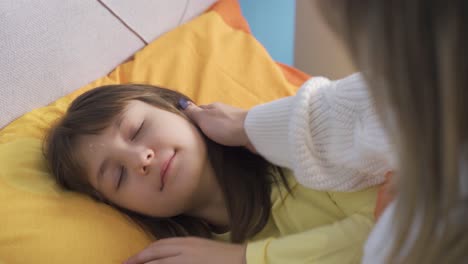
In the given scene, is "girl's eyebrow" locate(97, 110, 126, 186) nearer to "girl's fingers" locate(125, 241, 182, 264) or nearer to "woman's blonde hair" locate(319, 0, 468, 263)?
"girl's fingers" locate(125, 241, 182, 264)

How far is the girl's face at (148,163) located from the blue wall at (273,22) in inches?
31.1

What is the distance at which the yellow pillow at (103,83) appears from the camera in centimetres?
84

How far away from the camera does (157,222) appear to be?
98cm

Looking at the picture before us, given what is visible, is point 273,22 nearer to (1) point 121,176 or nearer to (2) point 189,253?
(1) point 121,176

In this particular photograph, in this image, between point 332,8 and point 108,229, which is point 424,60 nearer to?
point 332,8

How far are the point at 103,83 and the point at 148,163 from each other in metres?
0.36

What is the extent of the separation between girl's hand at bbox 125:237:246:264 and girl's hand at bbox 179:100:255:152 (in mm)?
188

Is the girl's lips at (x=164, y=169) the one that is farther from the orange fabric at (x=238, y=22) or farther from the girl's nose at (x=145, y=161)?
the orange fabric at (x=238, y=22)

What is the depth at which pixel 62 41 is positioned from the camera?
115cm

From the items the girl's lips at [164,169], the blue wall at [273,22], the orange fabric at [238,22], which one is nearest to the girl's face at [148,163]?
the girl's lips at [164,169]

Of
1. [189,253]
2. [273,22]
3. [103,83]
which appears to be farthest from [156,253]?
[273,22]

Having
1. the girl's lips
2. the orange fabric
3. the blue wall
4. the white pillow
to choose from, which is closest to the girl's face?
the girl's lips

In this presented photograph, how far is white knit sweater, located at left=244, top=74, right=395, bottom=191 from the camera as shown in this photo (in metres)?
0.78

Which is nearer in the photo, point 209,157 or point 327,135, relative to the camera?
point 327,135
